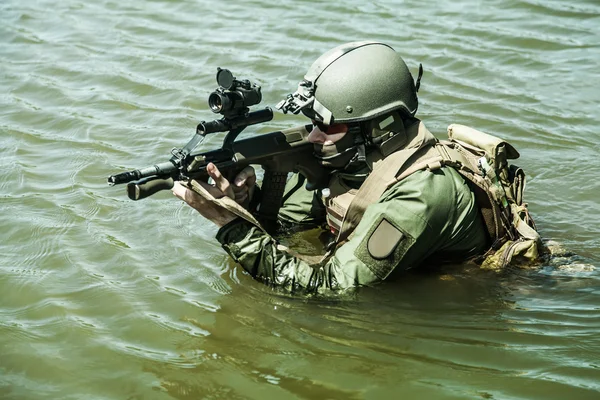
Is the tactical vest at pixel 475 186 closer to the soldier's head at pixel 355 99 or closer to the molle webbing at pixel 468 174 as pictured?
the molle webbing at pixel 468 174

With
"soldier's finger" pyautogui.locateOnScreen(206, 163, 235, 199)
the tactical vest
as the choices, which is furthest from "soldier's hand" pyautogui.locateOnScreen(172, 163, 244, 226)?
the tactical vest

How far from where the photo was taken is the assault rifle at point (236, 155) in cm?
498

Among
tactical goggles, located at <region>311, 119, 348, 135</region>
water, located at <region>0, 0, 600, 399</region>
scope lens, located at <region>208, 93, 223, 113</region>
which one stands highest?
scope lens, located at <region>208, 93, 223, 113</region>

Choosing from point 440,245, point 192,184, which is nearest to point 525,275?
point 440,245

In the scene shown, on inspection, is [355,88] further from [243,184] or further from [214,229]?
[214,229]

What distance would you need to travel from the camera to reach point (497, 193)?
5504 millimetres

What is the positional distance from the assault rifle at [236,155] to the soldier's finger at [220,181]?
0.05 m

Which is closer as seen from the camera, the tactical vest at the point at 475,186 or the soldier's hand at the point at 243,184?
the tactical vest at the point at 475,186

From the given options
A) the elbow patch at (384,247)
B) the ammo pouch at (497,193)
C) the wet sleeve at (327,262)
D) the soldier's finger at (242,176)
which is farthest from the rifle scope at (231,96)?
the ammo pouch at (497,193)

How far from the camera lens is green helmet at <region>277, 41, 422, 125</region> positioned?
5449 millimetres

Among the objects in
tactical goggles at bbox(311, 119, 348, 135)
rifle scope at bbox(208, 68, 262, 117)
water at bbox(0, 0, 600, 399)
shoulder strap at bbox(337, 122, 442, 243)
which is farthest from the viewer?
tactical goggles at bbox(311, 119, 348, 135)

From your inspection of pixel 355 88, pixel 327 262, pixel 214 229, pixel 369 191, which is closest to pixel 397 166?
pixel 369 191

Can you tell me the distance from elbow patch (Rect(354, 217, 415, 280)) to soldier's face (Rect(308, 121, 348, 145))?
73cm

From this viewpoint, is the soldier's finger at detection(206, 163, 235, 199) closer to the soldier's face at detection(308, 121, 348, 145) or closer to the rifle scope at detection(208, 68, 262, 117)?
the rifle scope at detection(208, 68, 262, 117)
